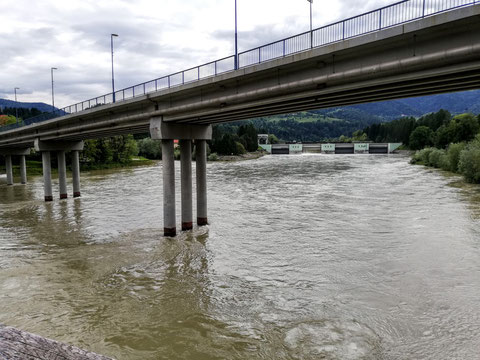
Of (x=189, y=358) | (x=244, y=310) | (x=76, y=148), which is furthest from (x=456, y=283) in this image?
(x=76, y=148)

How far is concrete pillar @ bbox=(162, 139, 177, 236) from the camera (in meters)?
22.0

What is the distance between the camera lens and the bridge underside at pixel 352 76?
10.8m

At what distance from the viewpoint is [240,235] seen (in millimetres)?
22047

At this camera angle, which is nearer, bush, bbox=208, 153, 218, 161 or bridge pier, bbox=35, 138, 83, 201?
bridge pier, bbox=35, 138, 83, 201

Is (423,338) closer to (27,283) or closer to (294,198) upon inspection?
(27,283)

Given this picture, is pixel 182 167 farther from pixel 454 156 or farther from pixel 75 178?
pixel 454 156

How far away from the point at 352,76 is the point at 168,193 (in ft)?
44.0

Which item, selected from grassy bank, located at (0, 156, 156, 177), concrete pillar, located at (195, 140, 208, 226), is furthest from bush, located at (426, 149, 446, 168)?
grassy bank, located at (0, 156, 156, 177)

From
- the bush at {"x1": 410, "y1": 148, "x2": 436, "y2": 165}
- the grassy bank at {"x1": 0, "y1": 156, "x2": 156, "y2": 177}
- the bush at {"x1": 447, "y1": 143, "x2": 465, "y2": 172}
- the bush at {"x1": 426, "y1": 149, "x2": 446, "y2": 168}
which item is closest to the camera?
the bush at {"x1": 447, "y1": 143, "x2": 465, "y2": 172}

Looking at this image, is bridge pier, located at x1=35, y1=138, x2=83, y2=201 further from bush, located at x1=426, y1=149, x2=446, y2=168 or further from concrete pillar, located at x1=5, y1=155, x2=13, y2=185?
bush, located at x1=426, y1=149, x2=446, y2=168

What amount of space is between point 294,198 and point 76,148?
26.0m

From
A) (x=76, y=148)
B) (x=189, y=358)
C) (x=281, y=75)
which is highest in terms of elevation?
(x=281, y=75)

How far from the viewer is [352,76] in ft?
42.9

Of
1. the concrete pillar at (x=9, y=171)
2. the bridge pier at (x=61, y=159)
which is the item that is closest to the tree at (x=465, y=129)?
the bridge pier at (x=61, y=159)
